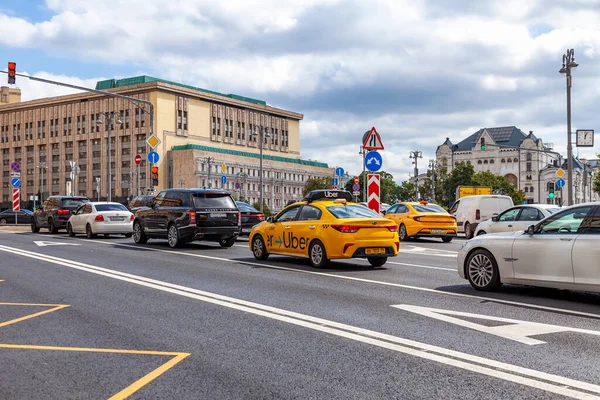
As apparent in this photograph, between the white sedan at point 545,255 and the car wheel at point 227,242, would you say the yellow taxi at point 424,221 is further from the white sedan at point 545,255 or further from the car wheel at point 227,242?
the white sedan at point 545,255

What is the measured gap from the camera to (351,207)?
49.0 feet

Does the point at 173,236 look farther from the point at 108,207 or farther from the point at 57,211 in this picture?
the point at 57,211

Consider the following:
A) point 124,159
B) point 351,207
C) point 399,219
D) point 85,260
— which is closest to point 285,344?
point 351,207

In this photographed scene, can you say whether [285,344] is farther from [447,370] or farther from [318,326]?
[447,370]

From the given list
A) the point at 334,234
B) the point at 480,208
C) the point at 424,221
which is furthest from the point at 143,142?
the point at 334,234

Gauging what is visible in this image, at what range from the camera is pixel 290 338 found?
675 cm

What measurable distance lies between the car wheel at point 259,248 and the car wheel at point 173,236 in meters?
4.66

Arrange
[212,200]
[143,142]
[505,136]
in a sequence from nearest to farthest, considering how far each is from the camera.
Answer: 1. [212,200]
2. [143,142]
3. [505,136]

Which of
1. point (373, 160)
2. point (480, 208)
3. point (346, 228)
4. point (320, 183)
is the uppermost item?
point (320, 183)

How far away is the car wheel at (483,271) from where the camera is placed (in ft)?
34.2

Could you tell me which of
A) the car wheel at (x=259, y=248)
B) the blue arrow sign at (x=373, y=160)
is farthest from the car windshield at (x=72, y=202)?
the car wheel at (x=259, y=248)

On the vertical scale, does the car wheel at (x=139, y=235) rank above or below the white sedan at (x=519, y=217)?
below

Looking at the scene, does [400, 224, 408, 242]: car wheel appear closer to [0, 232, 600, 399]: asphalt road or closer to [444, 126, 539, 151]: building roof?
[0, 232, 600, 399]: asphalt road

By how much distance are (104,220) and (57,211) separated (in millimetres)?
4685
